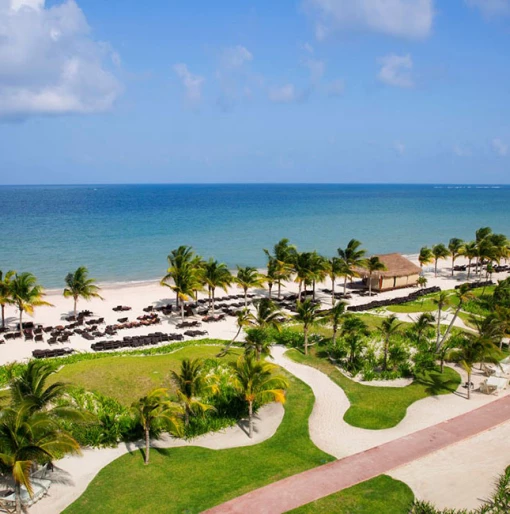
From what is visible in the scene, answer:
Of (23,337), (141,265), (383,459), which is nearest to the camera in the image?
(383,459)

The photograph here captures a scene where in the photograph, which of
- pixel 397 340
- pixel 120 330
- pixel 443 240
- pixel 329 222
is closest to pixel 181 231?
pixel 329 222

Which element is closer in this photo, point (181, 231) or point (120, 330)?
point (120, 330)

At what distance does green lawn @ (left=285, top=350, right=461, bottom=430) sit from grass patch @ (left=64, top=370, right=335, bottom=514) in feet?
11.2

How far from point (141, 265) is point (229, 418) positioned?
4295 cm

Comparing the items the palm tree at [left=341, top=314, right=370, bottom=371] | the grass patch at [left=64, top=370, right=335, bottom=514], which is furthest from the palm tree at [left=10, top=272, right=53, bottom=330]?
the palm tree at [left=341, top=314, right=370, bottom=371]

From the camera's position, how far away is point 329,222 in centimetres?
11369

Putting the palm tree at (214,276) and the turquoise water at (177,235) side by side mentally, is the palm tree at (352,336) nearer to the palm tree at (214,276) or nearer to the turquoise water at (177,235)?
the palm tree at (214,276)

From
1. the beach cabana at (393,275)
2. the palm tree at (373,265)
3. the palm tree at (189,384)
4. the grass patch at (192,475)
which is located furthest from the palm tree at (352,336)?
the beach cabana at (393,275)

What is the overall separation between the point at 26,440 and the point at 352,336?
747 inches

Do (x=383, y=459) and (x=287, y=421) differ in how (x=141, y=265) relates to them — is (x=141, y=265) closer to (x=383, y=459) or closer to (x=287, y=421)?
(x=287, y=421)

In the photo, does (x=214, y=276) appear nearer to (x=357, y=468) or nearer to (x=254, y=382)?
(x=254, y=382)

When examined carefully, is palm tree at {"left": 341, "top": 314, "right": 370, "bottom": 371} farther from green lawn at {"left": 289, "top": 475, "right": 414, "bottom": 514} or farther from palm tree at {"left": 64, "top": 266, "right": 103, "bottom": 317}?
palm tree at {"left": 64, "top": 266, "right": 103, "bottom": 317}

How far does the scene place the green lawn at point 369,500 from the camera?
16.0m

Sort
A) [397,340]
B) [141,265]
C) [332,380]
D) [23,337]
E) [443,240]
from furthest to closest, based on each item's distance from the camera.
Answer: [443,240] → [141,265] → [23,337] → [397,340] → [332,380]
